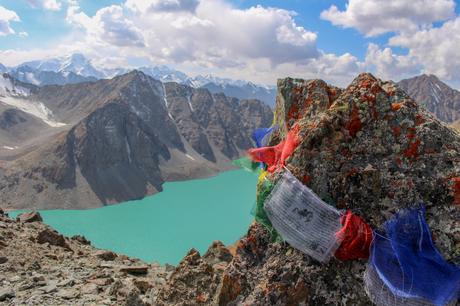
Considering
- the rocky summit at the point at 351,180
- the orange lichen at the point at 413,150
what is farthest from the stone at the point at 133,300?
the orange lichen at the point at 413,150

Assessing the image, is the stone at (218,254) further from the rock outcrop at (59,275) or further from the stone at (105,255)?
the stone at (105,255)

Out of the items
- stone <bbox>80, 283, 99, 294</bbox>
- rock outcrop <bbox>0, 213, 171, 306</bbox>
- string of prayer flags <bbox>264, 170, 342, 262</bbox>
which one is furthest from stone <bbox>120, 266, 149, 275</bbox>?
string of prayer flags <bbox>264, 170, 342, 262</bbox>

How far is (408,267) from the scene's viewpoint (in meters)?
5.35

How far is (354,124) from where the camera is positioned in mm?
6383

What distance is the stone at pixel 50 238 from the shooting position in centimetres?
1616

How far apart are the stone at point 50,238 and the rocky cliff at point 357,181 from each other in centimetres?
1202

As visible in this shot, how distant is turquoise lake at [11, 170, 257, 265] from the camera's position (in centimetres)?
12138

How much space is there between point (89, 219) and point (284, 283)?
544 ft

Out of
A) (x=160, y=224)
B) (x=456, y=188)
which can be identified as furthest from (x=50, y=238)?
(x=160, y=224)

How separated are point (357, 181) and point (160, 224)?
149m

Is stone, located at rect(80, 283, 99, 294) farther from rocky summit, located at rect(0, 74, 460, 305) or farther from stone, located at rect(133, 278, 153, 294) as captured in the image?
rocky summit, located at rect(0, 74, 460, 305)

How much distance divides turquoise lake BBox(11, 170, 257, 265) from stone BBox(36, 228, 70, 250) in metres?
89.8

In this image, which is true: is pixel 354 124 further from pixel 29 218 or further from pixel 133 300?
pixel 29 218

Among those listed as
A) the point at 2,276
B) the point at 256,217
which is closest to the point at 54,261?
the point at 2,276
